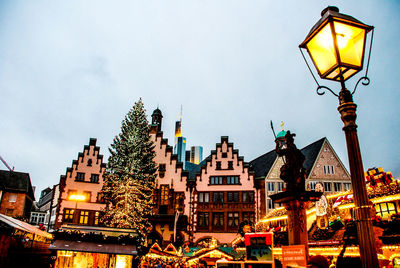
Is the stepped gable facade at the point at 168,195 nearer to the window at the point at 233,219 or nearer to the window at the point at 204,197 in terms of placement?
the window at the point at 204,197

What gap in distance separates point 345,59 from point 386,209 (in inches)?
469

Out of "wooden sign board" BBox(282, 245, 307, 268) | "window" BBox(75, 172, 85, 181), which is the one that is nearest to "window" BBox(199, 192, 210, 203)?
"window" BBox(75, 172, 85, 181)

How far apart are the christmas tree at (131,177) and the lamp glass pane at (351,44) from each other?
1167 inches

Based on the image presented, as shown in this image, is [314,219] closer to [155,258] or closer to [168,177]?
[155,258]

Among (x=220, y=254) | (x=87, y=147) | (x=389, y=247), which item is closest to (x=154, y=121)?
(x=87, y=147)

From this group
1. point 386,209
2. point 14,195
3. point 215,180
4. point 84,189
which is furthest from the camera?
point 14,195

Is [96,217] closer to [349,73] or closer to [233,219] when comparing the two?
[233,219]

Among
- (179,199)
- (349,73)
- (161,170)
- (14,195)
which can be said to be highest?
(161,170)

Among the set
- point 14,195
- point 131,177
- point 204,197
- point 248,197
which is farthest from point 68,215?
point 248,197

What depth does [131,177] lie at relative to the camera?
107 ft

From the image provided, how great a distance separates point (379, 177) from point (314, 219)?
140 inches

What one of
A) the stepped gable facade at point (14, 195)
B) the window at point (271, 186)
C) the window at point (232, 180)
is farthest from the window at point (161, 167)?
the stepped gable facade at point (14, 195)

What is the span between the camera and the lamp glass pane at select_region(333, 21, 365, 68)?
3.66 m

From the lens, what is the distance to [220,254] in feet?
67.2
